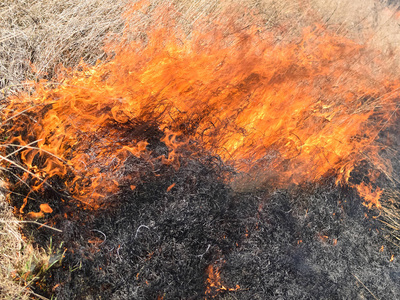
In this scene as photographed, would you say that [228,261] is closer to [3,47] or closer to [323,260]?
[323,260]

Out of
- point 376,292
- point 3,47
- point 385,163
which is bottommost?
point 376,292

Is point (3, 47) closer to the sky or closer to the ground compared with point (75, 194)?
closer to the sky

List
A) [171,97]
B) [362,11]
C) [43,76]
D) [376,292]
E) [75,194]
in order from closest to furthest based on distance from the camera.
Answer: [75,194]
[376,292]
[171,97]
[43,76]
[362,11]

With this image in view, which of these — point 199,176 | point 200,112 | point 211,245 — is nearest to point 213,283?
point 211,245

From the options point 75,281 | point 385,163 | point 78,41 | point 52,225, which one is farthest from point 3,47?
point 385,163

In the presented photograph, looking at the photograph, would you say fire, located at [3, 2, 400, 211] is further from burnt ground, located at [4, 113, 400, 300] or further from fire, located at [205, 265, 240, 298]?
fire, located at [205, 265, 240, 298]

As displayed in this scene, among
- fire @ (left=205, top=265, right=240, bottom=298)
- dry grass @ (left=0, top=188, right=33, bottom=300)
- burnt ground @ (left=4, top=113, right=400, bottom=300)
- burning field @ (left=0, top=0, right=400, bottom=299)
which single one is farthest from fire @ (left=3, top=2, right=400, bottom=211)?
fire @ (left=205, top=265, right=240, bottom=298)

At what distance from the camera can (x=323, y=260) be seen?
2.59 metres

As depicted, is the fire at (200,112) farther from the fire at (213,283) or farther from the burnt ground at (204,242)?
the fire at (213,283)

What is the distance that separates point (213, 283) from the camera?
7.75ft

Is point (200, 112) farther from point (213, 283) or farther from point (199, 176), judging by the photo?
point (213, 283)

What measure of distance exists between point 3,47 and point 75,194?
1980 mm

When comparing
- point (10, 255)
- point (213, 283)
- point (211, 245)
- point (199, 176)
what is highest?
point (10, 255)

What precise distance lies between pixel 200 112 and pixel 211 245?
128 centimetres
